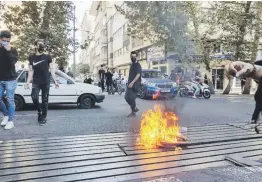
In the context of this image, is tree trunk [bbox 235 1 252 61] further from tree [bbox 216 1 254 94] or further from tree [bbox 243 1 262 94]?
tree [bbox 243 1 262 94]

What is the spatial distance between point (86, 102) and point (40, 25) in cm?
906

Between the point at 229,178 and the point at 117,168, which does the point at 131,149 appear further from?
the point at 229,178

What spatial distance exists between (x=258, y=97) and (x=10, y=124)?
197 inches

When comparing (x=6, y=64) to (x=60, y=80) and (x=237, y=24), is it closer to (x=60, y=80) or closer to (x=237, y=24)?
(x=60, y=80)

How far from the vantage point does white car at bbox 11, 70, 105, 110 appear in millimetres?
9461

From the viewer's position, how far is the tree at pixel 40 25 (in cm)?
1673

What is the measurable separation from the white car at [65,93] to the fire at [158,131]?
506 cm

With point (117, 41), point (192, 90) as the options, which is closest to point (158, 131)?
point (192, 90)

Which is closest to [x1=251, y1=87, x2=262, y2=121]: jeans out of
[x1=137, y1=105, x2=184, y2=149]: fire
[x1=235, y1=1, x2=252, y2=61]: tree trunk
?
[x1=137, y1=105, x2=184, y2=149]: fire

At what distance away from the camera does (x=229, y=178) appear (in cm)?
340

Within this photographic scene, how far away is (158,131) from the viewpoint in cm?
505

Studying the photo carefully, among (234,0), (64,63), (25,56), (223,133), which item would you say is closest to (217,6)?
(234,0)

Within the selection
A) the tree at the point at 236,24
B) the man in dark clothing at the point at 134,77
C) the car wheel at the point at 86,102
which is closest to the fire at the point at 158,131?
the man in dark clothing at the point at 134,77

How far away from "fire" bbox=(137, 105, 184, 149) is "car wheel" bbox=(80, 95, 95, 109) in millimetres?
5038
